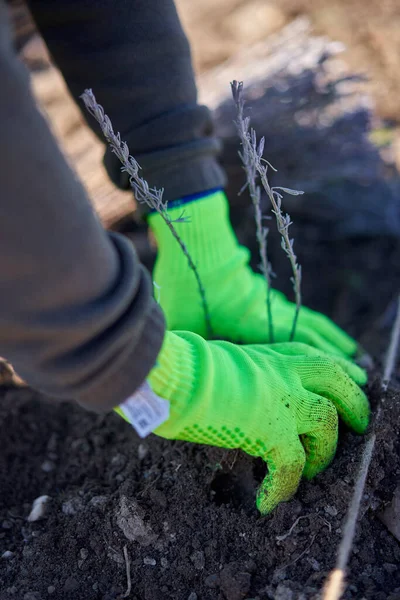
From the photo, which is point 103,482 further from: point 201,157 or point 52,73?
point 52,73

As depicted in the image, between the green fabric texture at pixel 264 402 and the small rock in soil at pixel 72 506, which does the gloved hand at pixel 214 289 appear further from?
the small rock in soil at pixel 72 506

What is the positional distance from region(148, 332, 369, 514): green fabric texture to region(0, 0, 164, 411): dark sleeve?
181 millimetres

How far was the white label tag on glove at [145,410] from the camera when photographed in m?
0.98

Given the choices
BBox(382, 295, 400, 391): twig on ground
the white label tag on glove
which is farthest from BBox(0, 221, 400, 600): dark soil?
the white label tag on glove

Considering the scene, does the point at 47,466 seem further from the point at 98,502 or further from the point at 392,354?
the point at 392,354

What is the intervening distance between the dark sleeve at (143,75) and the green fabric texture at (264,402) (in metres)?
0.59

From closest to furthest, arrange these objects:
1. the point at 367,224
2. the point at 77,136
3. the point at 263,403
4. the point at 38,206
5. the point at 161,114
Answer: the point at 38,206
the point at 263,403
the point at 161,114
the point at 367,224
the point at 77,136

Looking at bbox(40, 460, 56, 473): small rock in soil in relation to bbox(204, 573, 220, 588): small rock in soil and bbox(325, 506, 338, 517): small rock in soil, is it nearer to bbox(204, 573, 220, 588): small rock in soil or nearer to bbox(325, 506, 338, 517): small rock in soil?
bbox(204, 573, 220, 588): small rock in soil

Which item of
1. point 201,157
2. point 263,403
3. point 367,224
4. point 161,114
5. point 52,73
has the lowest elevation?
point 367,224

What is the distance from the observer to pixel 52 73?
8.46 ft

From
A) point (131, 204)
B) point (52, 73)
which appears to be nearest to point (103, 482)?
point (131, 204)

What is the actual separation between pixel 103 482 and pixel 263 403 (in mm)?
534

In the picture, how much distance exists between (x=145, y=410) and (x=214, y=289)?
66 cm

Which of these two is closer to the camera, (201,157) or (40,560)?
(40,560)
